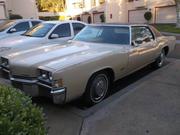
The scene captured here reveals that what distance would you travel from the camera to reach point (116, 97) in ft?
16.7

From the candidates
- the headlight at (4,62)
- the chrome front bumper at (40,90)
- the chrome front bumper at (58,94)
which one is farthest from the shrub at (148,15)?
the chrome front bumper at (58,94)

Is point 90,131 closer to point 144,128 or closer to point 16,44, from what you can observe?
point 144,128

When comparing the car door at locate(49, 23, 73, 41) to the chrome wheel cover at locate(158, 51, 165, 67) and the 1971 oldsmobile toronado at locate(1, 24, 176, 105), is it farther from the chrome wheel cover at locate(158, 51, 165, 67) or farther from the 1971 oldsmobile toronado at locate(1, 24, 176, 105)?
the chrome wheel cover at locate(158, 51, 165, 67)

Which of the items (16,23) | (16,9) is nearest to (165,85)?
(16,23)

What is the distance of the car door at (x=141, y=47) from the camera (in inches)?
226

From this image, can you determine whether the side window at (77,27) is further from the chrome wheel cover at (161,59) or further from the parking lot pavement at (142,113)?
the parking lot pavement at (142,113)

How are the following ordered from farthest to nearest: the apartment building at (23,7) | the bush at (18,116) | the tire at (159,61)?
1. the apartment building at (23,7)
2. the tire at (159,61)
3. the bush at (18,116)

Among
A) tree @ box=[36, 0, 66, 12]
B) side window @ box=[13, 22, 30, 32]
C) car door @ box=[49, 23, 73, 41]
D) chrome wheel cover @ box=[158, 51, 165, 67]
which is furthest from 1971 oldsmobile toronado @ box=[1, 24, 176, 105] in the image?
tree @ box=[36, 0, 66, 12]

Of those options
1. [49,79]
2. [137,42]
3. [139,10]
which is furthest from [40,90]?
[139,10]

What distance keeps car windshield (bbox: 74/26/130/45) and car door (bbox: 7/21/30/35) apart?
518cm

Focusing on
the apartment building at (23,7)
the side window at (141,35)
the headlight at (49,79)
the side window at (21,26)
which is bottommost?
the headlight at (49,79)

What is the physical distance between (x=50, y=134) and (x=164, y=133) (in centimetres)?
168

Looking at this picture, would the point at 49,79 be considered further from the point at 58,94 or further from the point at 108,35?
the point at 108,35

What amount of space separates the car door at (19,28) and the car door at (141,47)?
5938 millimetres
